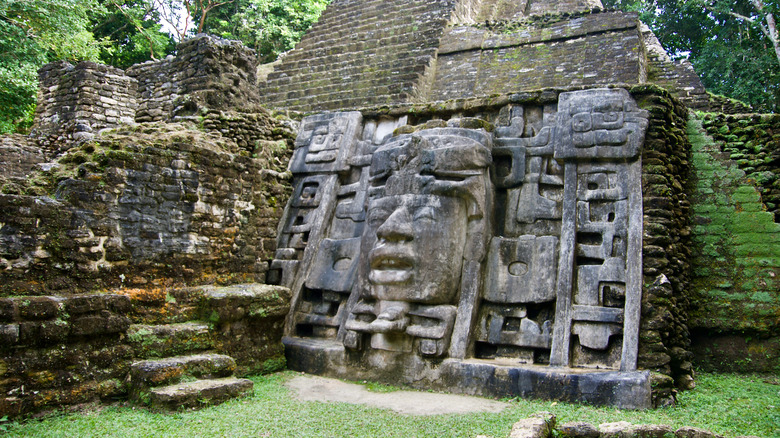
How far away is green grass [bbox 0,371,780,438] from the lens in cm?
412

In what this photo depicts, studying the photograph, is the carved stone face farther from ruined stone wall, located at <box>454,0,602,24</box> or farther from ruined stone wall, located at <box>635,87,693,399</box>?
ruined stone wall, located at <box>454,0,602,24</box>

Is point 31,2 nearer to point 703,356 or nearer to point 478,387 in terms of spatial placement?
point 478,387

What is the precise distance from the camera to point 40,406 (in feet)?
14.2

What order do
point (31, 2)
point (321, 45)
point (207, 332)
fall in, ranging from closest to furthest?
1. point (207, 332)
2. point (31, 2)
3. point (321, 45)

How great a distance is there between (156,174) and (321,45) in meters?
9.60

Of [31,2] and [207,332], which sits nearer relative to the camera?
[207,332]

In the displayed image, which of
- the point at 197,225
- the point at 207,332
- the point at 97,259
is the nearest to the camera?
the point at 97,259

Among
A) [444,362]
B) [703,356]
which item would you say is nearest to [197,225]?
[444,362]

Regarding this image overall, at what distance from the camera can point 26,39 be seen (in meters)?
11.4

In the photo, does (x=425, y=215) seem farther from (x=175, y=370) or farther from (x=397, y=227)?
(x=175, y=370)

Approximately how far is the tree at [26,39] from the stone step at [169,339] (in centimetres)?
820

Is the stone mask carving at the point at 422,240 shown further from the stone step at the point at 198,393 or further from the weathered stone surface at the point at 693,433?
the weathered stone surface at the point at 693,433

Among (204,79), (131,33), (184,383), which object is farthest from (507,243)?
(131,33)

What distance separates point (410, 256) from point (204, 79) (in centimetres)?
497
